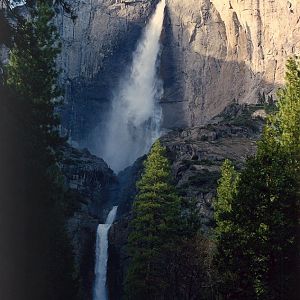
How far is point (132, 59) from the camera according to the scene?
115 metres

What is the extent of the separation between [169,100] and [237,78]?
14.8m

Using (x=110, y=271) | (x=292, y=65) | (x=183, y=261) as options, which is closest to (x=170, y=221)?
(x=183, y=261)

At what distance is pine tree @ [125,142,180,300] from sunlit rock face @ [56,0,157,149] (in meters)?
77.1

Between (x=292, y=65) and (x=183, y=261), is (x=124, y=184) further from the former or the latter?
(x=292, y=65)

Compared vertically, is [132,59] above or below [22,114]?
above

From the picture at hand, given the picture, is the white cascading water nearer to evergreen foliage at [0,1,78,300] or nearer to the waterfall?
the waterfall

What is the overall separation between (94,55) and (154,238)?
88.4m

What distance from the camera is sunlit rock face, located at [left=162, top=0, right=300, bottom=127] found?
9800cm

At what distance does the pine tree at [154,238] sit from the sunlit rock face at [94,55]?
7708cm

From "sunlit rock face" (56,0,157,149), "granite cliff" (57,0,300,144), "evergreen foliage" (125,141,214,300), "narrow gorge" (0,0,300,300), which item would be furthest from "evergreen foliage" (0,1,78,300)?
"sunlit rock face" (56,0,157,149)

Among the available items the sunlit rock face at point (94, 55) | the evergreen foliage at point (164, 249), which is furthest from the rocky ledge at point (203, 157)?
the sunlit rock face at point (94, 55)

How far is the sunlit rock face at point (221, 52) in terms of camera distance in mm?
98000

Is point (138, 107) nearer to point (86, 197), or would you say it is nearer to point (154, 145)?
point (86, 197)

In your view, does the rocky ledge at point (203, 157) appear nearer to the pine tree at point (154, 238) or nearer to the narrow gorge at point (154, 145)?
the narrow gorge at point (154, 145)
